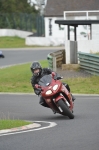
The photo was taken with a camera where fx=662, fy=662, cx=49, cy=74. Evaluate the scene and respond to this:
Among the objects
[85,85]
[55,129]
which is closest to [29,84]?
[85,85]

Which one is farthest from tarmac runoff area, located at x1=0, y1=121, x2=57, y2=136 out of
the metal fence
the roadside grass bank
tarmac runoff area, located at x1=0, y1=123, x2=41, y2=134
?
the metal fence

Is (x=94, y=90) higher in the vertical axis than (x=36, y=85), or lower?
lower

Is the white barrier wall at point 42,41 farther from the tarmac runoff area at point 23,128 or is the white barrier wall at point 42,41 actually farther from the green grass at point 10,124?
the green grass at point 10,124

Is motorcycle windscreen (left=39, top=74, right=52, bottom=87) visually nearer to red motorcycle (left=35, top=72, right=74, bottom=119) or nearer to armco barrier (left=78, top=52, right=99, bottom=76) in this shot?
red motorcycle (left=35, top=72, right=74, bottom=119)

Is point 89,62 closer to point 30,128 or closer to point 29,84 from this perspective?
point 29,84

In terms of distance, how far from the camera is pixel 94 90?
81.5 feet

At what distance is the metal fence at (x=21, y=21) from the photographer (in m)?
78.8

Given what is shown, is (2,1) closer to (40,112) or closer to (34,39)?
(34,39)

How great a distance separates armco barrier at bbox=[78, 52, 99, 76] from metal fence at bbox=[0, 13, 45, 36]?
4586 cm

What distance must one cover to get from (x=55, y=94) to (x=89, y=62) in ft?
50.0

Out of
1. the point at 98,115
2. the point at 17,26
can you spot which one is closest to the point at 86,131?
the point at 98,115

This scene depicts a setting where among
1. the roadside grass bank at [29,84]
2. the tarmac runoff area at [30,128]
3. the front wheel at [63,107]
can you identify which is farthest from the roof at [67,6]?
the tarmac runoff area at [30,128]

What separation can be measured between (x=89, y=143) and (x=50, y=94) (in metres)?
4.18

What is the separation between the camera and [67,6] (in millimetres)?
69750
